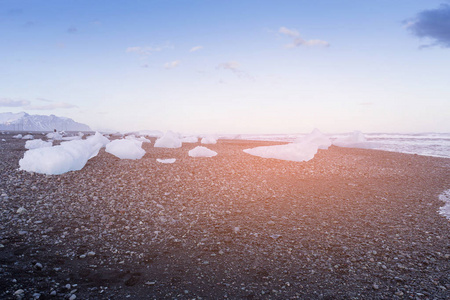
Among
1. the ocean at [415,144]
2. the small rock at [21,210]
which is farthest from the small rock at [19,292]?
the ocean at [415,144]

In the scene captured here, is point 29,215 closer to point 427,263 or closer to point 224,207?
point 224,207

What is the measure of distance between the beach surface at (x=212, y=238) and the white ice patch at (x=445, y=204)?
8.2 inches

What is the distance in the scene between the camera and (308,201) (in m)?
7.19

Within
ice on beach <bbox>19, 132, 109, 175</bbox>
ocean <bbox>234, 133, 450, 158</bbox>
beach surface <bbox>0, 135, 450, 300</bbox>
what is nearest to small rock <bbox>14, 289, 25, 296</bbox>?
beach surface <bbox>0, 135, 450, 300</bbox>

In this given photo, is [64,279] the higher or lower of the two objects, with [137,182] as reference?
lower

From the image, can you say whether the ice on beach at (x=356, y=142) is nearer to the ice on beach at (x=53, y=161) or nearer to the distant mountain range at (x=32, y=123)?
the ice on beach at (x=53, y=161)

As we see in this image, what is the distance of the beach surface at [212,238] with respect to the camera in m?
3.40

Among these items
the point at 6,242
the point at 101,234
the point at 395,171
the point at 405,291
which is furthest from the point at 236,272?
the point at 395,171

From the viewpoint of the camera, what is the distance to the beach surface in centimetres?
340

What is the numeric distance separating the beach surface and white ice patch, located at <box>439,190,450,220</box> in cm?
21

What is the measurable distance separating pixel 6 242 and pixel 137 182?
3.78 metres

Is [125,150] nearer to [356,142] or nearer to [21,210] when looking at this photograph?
[21,210]

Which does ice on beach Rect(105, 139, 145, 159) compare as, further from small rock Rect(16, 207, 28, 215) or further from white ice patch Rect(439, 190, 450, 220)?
white ice patch Rect(439, 190, 450, 220)

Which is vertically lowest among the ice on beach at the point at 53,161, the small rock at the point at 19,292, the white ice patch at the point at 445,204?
the white ice patch at the point at 445,204
